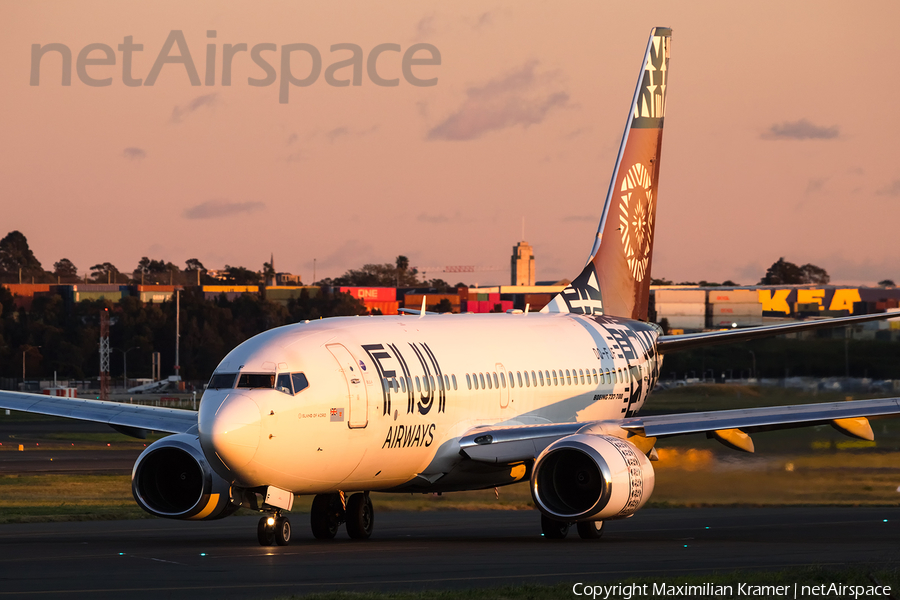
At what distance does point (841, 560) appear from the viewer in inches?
822

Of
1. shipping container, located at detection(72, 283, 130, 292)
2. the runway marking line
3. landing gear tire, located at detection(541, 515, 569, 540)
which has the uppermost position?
shipping container, located at detection(72, 283, 130, 292)

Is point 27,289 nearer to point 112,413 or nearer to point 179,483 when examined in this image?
point 112,413

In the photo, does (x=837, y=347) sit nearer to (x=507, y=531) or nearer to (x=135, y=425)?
(x=507, y=531)

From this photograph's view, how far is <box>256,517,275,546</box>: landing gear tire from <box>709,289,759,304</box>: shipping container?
95.4 meters

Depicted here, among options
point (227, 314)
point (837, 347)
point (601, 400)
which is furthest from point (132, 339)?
point (601, 400)

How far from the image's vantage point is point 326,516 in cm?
2598

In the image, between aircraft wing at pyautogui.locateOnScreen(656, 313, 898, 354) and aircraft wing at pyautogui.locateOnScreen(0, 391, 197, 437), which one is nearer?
aircraft wing at pyautogui.locateOnScreen(0, 391, 197, 437)

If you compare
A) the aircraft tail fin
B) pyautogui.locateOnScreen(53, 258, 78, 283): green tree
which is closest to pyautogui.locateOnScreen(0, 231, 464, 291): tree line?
pyautogui.locateOnScreen(53, 258, 78, 283): green tree

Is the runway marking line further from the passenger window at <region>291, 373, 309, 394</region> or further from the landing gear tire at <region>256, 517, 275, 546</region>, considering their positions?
the landing gear tire at <region>256, 517, 275, 546</region>

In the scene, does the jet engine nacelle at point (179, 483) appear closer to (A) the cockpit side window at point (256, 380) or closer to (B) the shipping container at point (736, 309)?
(A) the cockpit side window at point (256, 380)

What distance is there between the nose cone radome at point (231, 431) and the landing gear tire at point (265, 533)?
6.51ft

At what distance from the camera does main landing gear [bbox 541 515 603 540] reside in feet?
84.6

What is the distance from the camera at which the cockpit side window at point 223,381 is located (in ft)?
73.6

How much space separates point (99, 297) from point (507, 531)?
5278 inches
